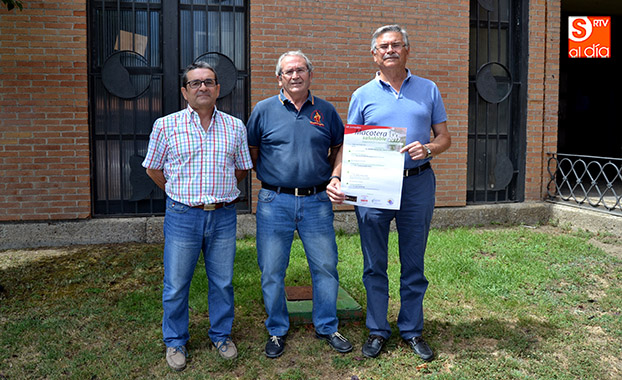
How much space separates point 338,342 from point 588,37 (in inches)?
340

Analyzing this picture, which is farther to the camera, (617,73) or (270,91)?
(617,73)

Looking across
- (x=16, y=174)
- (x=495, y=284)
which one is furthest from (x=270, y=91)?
(x=495, y=284)

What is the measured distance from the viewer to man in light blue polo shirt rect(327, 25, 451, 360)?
3527mm

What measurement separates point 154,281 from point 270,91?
3153 mm

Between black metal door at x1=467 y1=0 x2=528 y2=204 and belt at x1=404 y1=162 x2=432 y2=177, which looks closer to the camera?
belt at x1=404 y1=162 x2=432 y2=177

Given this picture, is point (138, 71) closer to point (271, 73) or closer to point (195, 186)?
point (271, 73)

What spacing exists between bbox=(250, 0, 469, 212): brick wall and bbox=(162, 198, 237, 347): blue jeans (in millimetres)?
3857

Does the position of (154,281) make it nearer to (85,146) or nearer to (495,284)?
(85,146)

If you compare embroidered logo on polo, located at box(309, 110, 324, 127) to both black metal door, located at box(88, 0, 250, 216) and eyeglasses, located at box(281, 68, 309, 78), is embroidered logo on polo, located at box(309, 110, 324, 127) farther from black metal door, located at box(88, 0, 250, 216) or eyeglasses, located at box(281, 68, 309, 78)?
black metal door, located at box(88, 0, 250, 216)

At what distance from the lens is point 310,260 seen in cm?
383

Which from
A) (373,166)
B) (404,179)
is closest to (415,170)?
(404,179)

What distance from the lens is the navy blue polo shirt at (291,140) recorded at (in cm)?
361

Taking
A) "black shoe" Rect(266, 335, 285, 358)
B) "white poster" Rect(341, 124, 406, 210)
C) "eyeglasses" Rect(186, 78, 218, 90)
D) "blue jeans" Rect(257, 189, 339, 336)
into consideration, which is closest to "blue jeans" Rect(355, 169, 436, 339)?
"white poster" Rect(341, 124, 406, 210)

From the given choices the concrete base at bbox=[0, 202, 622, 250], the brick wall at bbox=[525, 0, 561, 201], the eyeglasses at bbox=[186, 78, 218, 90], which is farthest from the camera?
the brick wall at bbox=[525, 0, 561, 201]
